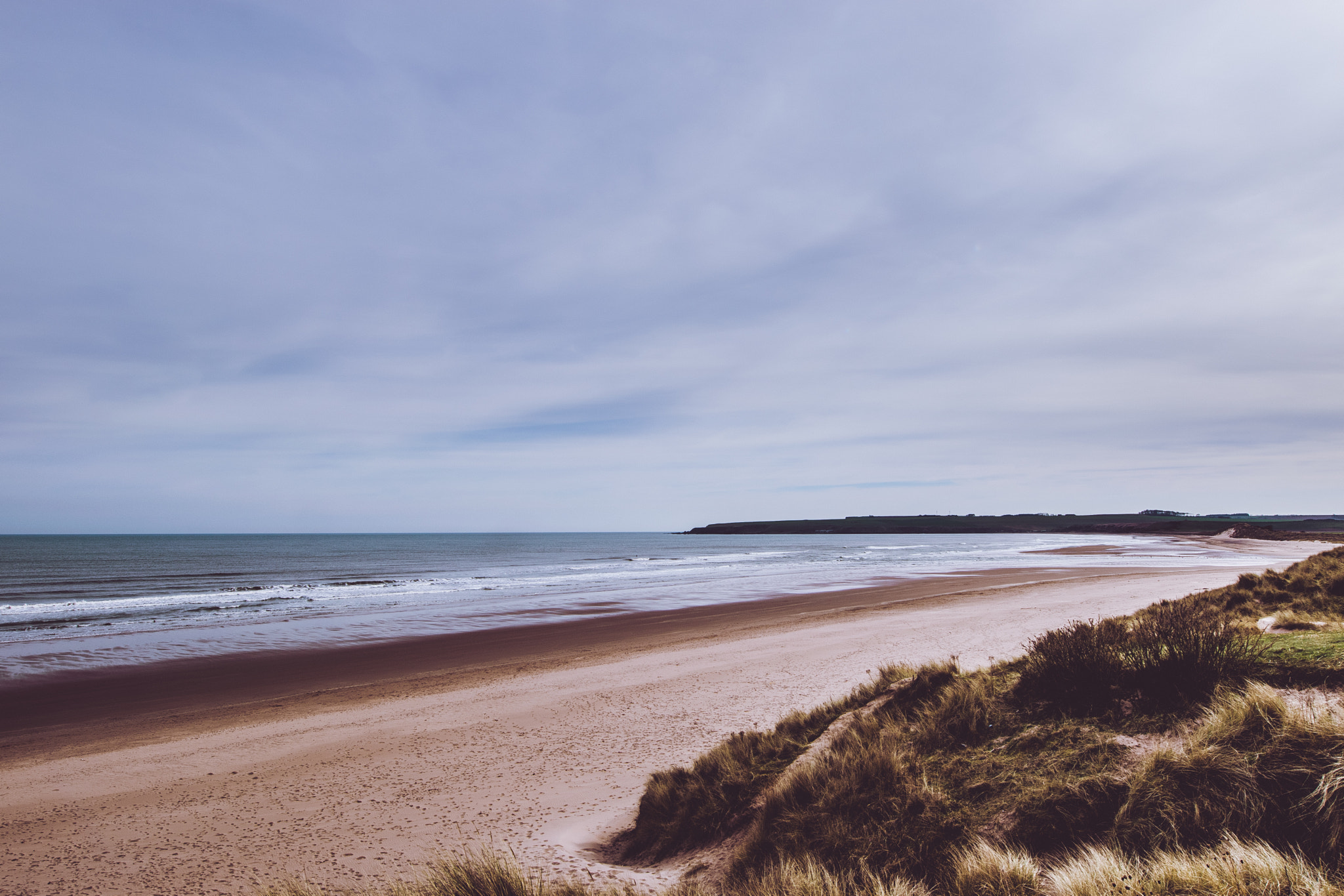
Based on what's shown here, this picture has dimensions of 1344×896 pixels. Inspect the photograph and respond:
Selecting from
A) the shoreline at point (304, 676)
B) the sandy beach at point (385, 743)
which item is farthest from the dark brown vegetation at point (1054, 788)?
the shoreline at point (304, 676)

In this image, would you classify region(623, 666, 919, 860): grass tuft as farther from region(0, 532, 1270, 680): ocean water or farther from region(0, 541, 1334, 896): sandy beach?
region(0, 532, 1270, 680): ocean water

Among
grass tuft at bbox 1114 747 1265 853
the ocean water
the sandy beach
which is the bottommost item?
the ocean water

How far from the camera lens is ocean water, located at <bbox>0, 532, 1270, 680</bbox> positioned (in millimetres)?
18922

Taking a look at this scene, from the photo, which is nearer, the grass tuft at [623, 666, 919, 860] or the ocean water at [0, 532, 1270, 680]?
the grass tuft at [623, 666, 919, 860]

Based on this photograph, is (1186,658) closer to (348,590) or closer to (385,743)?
(385,743)

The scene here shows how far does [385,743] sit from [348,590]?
27.0m

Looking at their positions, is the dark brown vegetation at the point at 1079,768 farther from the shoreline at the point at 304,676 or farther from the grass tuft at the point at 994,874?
the shoreline at the point at 304,676

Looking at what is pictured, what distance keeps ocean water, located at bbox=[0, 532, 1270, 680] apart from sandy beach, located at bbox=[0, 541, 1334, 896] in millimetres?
3802

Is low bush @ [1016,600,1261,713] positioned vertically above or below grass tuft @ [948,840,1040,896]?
above

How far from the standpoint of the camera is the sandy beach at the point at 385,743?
5.93 metres

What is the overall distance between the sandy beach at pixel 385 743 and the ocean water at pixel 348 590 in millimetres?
3802

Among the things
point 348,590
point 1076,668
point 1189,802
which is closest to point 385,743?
point 1076,668

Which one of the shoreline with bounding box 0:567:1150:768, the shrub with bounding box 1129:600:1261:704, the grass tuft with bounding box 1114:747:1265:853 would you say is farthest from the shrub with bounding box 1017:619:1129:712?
the shoreline with bounding box 0:567:1150:768

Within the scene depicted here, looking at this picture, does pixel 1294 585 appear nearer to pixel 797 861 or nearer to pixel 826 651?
pixel 826 651
